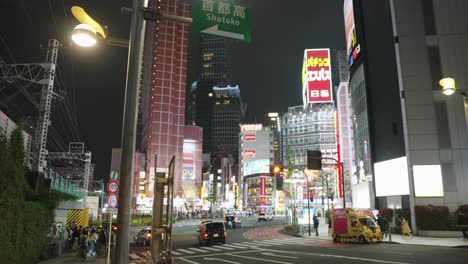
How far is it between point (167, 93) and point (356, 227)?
87081 millimetres

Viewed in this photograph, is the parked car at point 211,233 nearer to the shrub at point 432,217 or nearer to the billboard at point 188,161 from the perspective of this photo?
the shrub at point 432,217

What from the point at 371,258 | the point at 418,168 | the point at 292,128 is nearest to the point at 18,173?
the point at 371,258

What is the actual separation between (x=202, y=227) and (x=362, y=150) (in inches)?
1395

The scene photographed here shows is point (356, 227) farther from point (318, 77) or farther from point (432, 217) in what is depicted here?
point (318, 77)

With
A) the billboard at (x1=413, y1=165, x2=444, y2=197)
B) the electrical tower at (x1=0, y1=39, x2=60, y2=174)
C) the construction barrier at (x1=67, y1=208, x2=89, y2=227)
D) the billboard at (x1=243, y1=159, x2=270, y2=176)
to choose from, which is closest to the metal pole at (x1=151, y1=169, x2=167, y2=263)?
the electrical tower at (x1=0, y1=39, x2=60, y2=174)

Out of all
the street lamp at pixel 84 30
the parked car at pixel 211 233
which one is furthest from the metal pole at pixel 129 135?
the parked car at pixel 211 233

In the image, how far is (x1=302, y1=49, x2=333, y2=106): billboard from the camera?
2911 inches

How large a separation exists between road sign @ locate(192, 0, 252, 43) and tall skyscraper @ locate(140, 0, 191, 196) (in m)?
96.0

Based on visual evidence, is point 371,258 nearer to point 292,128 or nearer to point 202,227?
point 202,227

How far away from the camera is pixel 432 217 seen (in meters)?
30.0

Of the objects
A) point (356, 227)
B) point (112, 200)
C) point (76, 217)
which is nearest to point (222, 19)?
point (112, 200)

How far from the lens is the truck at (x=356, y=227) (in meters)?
26.8

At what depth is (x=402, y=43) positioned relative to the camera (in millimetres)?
35125

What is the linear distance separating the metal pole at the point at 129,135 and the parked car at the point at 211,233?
24.9 metres
